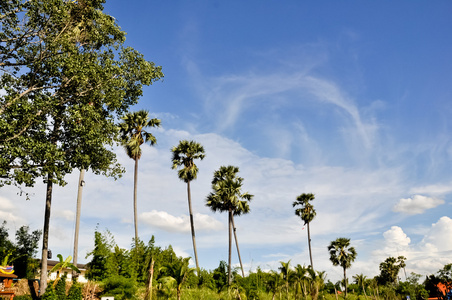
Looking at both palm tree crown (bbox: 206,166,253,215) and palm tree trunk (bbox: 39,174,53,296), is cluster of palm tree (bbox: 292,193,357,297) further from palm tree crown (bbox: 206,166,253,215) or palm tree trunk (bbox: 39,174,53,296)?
palm tree trunk (bbox: 39,174,53,296)

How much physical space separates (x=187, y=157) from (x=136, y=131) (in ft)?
27.7

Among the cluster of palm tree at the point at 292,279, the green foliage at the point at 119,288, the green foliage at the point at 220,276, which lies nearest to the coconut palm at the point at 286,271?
the cluster of palm tree at the point at 292,279

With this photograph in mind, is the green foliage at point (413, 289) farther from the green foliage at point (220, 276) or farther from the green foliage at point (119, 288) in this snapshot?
the green foliage at point (119, 288)

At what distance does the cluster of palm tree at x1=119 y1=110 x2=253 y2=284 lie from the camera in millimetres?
47281

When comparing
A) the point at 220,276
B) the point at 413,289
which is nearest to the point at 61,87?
the point at 220,276

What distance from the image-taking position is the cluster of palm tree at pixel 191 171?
1861 inches

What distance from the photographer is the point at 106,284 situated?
31922mm

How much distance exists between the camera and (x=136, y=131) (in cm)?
4869

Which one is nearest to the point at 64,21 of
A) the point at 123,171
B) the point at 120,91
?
the point at 120,91

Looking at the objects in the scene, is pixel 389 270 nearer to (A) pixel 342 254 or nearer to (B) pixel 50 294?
(A) pixel 342 254

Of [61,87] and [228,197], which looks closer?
[61,87]

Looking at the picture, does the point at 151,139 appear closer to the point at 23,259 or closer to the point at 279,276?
the point at 23,259

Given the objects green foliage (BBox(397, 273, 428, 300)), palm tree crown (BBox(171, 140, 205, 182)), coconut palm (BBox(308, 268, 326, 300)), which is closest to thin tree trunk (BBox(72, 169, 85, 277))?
palm tree crown (BBox(171, 140, 205, 182))

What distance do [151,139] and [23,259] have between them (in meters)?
20.6
